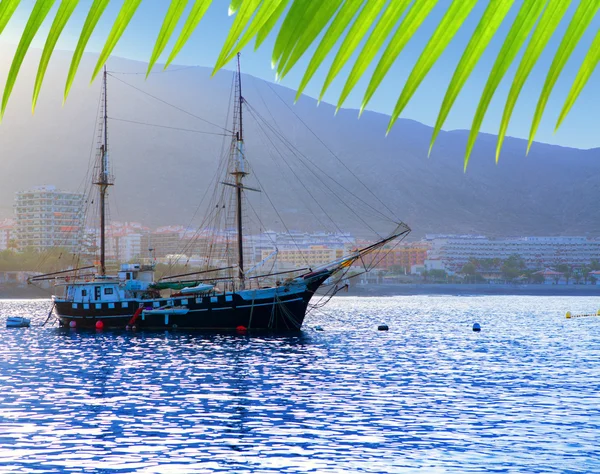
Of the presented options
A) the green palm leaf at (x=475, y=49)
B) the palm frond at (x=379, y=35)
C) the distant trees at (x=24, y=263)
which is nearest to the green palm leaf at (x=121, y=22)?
the palm frond at (x=379, y=35)

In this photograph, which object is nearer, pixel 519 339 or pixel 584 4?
pixel 584 4

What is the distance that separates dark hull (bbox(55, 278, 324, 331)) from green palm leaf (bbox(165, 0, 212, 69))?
62.0 meters

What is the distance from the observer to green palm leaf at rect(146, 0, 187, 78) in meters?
0.64

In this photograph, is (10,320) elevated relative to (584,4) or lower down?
lower down

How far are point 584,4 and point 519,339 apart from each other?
77528 mm

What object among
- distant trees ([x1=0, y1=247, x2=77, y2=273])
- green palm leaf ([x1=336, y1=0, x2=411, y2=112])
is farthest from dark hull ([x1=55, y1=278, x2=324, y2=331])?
distant trees ([x1=0, y1=247, x2=77, y2=273])

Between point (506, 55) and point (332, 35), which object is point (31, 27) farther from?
point (506, 55)

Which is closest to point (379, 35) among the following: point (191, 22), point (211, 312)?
point (191, 22)

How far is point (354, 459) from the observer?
74.1 ft

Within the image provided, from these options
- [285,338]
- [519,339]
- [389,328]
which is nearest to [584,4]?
[285,338]

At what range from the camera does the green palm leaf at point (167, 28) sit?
A: 0.64 meters

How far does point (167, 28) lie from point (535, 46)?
307 mm

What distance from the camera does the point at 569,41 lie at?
0.63 m

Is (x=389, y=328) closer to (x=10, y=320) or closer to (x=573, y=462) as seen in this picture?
(x=10, y=320)
